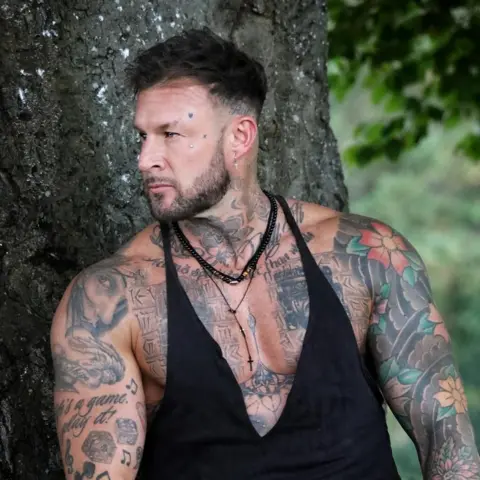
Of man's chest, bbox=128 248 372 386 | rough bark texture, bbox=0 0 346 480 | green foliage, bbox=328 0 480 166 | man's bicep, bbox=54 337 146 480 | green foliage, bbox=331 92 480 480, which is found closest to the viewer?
man's bicep, bbox=54 337 146 480

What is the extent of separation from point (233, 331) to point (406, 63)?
338 cm

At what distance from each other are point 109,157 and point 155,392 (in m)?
1.04

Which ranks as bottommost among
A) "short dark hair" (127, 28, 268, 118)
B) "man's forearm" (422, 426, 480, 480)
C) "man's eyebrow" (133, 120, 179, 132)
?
"man's forearm" (422, 426, 480, 480)

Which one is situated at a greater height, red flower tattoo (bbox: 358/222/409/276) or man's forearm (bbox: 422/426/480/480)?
red flower tattoo (bbox: 358/222/409/276)

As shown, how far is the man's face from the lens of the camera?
2832 mm

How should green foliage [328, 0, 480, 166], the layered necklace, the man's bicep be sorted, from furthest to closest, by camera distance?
1. green foliage [328, 0, 480, 166]
2. the layered necklace
3. the man's bicep

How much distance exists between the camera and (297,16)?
4113 mm

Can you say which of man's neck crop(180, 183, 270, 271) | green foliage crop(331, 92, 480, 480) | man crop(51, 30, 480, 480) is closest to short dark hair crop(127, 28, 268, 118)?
man crop(51, 30, 480, 480)

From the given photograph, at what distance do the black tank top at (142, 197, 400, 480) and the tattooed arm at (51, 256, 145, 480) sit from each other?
0.10 metres

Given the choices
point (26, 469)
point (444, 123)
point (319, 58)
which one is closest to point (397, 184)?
point (444, 123)

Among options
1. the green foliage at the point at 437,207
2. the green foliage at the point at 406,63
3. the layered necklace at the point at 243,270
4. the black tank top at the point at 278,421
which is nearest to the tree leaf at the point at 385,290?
the black tank top at the point at 278,421

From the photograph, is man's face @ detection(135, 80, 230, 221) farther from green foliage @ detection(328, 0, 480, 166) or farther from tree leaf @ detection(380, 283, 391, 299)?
green foliage @ detection(328, 0, 480, 166)

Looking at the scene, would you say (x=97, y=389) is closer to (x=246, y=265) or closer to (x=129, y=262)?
(x=129, y=262)

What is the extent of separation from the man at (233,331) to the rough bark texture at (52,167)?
0.59 metres
